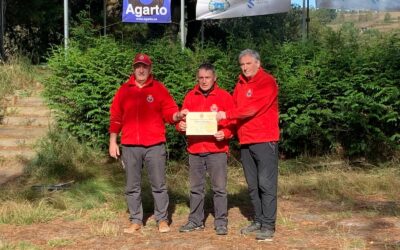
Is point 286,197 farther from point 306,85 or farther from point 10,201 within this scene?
point 10,201

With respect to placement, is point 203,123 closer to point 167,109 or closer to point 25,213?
point 167,109

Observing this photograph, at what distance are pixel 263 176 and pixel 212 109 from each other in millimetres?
818

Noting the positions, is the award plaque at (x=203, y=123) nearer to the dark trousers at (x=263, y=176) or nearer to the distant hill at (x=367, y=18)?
the dark trousers at (x=263, y=176)

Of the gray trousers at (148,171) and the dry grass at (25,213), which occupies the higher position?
the gray trousers at (148,171)

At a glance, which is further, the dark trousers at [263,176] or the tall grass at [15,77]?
the tall grass at [15,77]

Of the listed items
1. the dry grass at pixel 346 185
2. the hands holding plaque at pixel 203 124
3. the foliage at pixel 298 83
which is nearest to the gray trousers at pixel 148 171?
the hands holding plaque at pixel 203 124

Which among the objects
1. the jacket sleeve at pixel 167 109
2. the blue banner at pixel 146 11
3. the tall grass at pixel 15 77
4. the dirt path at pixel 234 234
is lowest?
the dirt path at pixel 234 234

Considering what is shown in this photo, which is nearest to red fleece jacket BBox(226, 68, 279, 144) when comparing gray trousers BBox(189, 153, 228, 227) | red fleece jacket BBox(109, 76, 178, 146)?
gray trousers BBox(189, 153, 228, 227)

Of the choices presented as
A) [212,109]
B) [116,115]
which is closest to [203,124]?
[212,109]

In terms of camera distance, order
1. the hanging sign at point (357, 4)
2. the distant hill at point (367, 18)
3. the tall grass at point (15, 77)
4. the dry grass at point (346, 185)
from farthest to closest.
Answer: the hanging sign at point (357, 4)
the distant hill at point (367, 18)
the tall grass at point (15, 77)
the dry grass at point (346, 185)

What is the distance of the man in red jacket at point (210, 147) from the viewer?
5.82m

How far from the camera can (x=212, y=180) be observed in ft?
19.6

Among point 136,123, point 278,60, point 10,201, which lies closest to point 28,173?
point 10,201

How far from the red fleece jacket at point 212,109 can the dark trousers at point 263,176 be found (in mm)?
238
